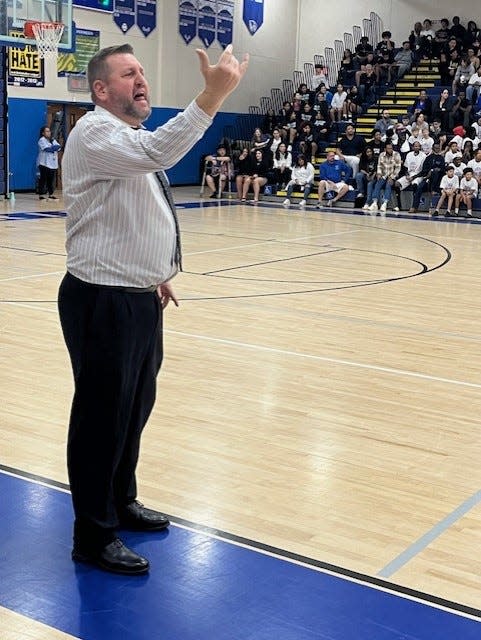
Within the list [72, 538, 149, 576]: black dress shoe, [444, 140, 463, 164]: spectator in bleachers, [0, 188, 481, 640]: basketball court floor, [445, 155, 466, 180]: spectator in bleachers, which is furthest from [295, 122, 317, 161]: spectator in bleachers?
[72, 538, 149, 576]: black dress shoe

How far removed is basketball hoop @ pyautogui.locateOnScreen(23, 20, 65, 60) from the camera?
16.0 meters

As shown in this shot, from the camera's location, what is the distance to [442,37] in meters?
24.9

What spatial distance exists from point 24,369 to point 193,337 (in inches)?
61.0

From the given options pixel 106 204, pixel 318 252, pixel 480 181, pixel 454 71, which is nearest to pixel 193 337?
pixel 106 204

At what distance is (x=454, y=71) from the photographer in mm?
23281

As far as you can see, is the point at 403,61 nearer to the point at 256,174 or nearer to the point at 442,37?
→ the point at 442,37

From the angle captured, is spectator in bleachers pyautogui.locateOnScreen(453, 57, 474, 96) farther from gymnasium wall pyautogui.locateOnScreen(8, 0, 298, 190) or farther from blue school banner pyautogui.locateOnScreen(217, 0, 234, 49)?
blue school banner pyautogui.locateOnScreen(217, 0, 234, 49)

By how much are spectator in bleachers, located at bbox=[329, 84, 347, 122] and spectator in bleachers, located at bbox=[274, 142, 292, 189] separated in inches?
105

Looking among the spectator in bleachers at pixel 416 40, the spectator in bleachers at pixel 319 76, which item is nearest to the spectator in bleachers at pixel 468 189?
the spectator in bleachers at pixel 416 40

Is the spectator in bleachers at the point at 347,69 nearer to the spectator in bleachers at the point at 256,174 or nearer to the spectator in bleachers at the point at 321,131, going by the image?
the spectator in bleachers at the point at 321,131

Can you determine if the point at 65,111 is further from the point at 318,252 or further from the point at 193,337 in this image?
the point at 193,337

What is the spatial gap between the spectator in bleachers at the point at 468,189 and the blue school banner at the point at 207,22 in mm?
9721

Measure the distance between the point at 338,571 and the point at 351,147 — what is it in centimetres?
1858

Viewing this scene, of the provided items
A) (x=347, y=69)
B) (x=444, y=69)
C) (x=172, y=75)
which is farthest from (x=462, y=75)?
(x=172, y=75)
